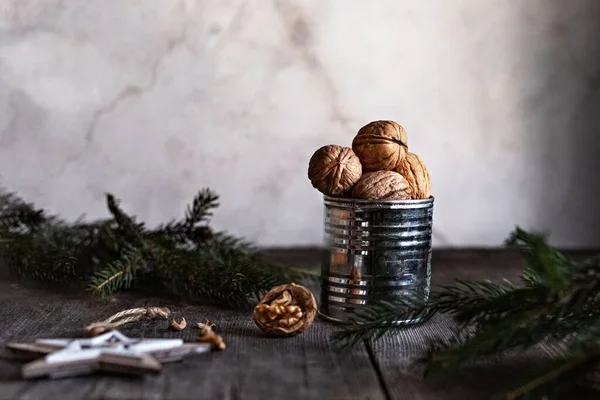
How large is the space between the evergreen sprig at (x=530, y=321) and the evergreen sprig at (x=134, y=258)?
223 millimetres

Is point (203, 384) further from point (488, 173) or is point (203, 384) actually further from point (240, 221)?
point (488, 173)

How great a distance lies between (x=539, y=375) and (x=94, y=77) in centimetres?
92

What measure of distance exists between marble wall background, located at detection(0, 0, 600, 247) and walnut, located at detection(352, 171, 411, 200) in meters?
0.44

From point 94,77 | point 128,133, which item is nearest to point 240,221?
point 128,133

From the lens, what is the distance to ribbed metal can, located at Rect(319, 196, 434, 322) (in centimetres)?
80

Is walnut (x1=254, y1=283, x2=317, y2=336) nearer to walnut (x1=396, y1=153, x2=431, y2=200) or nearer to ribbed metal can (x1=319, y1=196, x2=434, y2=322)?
ribbed metal can (x1=319, y1=196, x2=434, y2=322)

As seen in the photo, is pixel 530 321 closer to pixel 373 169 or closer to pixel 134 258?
pixel 373 169

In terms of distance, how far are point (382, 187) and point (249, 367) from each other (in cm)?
27

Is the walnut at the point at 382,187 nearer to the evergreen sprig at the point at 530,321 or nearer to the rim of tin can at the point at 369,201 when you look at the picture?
the rim of tin can at the point at 369,201

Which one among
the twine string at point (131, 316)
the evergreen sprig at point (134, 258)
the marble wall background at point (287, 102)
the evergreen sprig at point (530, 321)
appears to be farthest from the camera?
the marble wall background at point (287, 102)

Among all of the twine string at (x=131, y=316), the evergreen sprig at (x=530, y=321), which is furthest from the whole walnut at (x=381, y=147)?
the twine string at (x=131, y=316)

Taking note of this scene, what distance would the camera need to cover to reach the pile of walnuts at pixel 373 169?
2.61 ft

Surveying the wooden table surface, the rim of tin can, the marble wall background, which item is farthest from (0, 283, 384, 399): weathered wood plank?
the marble wall background

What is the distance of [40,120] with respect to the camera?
1.20 meters
